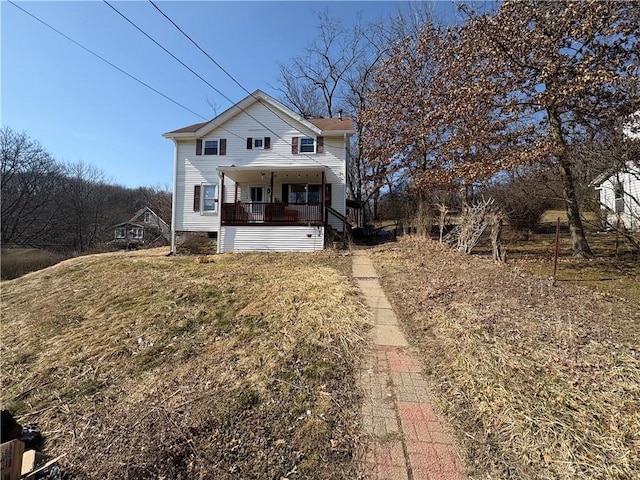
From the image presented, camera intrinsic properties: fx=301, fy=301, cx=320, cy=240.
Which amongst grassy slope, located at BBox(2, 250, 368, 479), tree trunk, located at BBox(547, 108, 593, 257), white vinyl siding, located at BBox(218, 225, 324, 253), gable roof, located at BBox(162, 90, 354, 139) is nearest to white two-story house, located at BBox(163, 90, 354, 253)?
gable roof, located at BBox(162, 90, 354, 139)

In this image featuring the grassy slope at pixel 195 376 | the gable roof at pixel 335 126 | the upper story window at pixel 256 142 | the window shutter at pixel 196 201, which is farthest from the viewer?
the window shutter at pixel 196 201

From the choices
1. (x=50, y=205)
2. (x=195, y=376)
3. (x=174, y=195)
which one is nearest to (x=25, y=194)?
(x=50, y=205)

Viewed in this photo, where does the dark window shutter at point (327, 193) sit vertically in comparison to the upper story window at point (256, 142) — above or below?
below

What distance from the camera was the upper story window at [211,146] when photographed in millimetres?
15391

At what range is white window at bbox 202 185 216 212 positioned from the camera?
50.5 feet

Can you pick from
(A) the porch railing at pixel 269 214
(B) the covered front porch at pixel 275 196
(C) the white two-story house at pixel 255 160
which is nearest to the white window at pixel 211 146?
(C) the white two-story house at pixel 255 160

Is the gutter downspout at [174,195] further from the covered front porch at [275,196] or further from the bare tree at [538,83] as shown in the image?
the bare tree at [538,83]

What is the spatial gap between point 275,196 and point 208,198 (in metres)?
3.39

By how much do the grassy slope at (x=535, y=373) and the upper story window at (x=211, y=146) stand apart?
12856mm

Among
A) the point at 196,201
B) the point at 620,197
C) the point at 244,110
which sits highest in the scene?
the point at 244,110

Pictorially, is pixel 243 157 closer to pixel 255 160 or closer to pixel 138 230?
pixel 255 160

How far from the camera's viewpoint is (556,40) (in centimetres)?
810

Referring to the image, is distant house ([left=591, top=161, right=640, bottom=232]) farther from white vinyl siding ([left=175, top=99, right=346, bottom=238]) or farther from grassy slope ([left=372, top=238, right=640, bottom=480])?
white vinyl siding ([left=175, top=99, right=346, bottom=238])

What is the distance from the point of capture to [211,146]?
15453 millimetres
